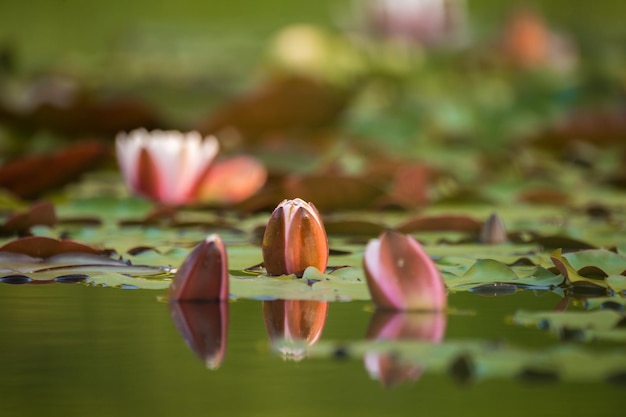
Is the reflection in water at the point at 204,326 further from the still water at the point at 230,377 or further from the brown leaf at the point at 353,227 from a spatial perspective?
the brown leaf at the point at 353,227

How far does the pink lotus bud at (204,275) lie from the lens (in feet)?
3.76

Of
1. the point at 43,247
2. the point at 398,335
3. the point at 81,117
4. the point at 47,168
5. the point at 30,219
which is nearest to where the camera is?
the point at 398,335

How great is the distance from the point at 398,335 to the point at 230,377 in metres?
0.19

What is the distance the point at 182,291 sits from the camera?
120 centimetres

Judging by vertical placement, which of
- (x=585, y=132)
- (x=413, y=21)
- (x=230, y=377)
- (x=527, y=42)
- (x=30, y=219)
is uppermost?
(x=413, y=21)

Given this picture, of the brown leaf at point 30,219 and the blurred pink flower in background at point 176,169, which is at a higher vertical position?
the blurred pink flower in background at point 176,169

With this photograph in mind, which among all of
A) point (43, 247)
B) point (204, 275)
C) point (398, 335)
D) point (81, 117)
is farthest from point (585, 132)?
point (398, 335)

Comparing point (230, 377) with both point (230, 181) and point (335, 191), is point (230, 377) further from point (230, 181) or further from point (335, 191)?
point (230, 181)

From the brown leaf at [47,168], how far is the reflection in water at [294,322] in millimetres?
1126

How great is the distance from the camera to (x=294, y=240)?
1.31m

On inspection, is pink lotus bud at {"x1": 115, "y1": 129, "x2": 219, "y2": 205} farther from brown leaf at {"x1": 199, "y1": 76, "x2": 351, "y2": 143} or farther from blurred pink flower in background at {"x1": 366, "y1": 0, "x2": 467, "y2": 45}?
blurred pink flower in background at {"x1": 366, "y1": 0, "x2": 467, "y2": 45}

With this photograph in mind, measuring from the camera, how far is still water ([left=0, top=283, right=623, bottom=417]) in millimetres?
773

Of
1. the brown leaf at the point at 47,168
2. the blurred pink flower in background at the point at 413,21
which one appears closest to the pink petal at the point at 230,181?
the brown leaf at the point at 47,168

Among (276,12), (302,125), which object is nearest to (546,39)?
(302,125)
